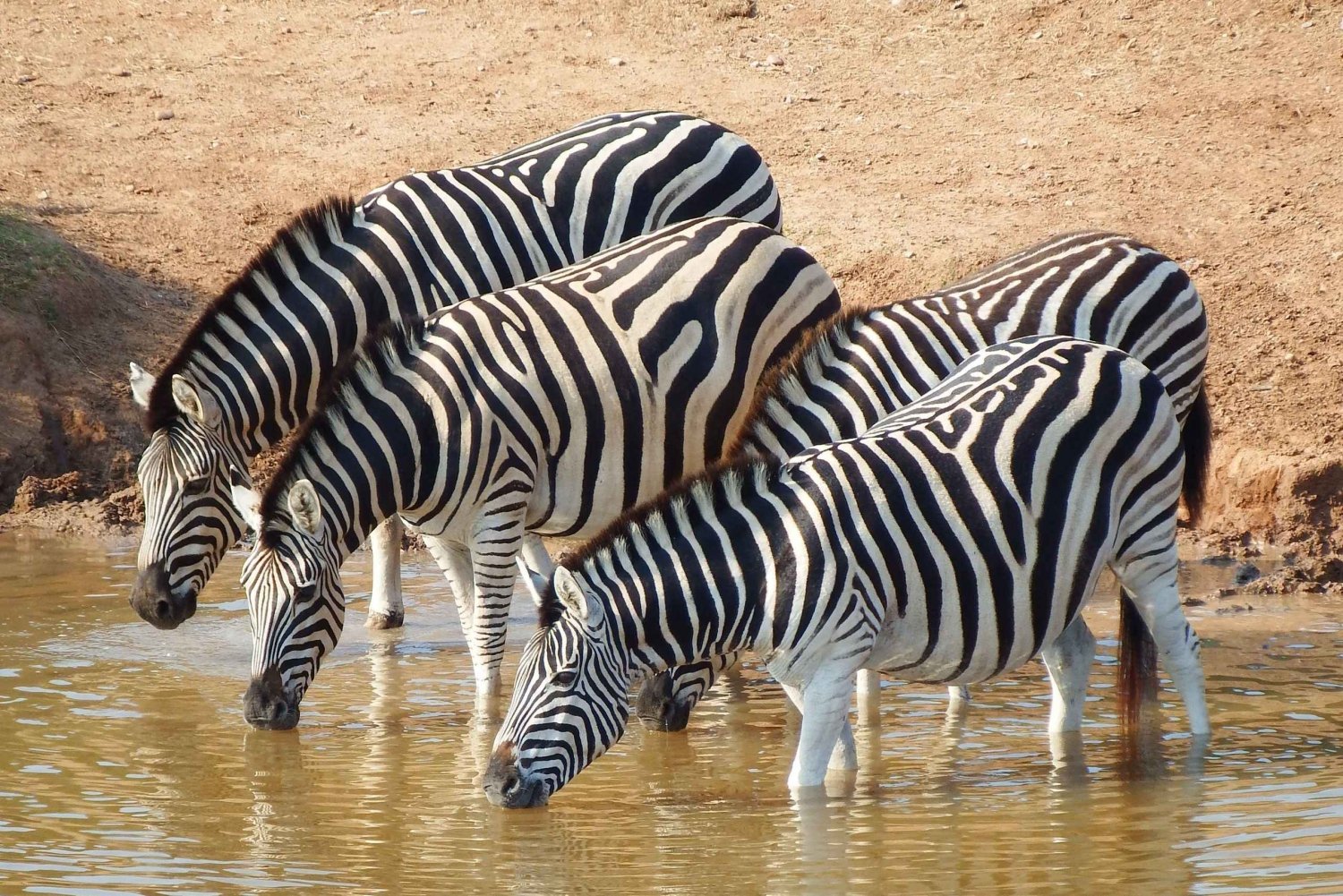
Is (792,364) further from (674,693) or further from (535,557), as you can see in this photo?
(535,557)

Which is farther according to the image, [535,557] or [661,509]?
[535,557]

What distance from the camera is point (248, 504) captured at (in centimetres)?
805

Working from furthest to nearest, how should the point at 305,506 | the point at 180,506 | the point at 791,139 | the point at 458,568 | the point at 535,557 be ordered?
the point at 791,139 < the point at 535,557 < the point at 458,568 < the point at 180,506 < the point at 305,506

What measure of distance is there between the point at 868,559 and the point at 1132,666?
6.37 ft

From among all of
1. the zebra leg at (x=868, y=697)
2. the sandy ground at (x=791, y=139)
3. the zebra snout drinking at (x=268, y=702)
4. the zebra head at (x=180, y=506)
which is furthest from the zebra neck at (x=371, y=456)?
the sandy ground at (x=791, y=139)

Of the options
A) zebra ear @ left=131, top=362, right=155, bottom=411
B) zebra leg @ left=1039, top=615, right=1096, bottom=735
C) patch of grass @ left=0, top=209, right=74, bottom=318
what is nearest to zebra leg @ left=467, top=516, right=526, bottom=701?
zebra ear @ left=131, top=362, right=155, bottom=411

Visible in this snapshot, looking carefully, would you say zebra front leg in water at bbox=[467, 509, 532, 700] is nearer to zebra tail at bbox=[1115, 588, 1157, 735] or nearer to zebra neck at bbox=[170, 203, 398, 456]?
zebra neck at bbox=[170, 203, 398, 456]

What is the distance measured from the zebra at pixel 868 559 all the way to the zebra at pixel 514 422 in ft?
4.80

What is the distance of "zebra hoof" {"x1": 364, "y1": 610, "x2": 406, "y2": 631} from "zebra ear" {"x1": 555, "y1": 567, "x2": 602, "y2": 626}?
400cm

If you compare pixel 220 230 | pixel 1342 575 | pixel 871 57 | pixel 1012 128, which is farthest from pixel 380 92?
pixel 1342 575

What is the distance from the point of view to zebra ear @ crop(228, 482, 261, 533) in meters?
7.89

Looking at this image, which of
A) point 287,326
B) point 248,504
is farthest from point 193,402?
point 248,504

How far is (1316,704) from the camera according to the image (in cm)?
833

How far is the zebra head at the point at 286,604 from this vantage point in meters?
7.80
